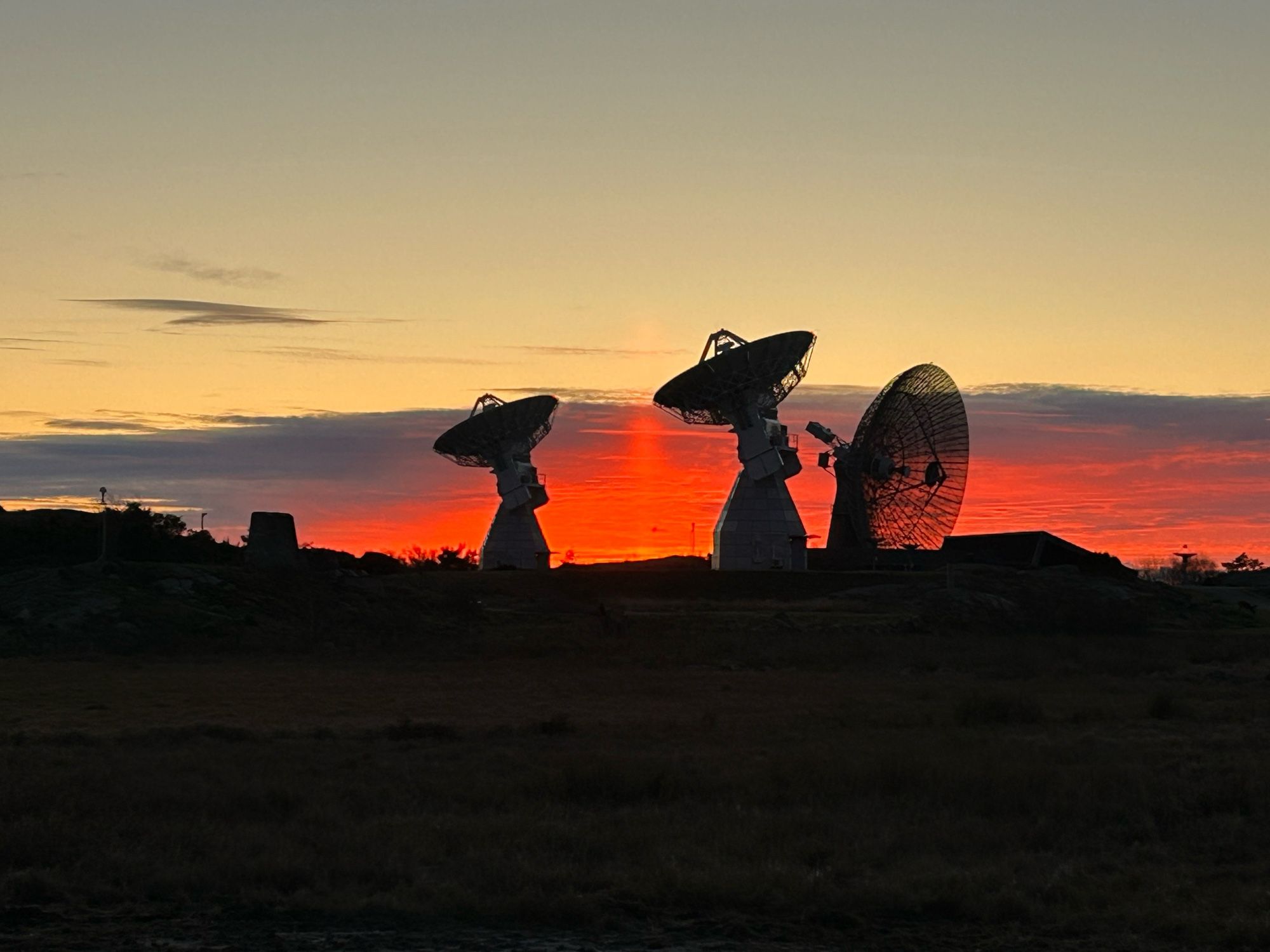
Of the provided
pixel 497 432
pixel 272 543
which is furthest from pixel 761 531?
pixel 272 543

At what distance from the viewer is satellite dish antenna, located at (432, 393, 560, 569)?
111438 millimetres

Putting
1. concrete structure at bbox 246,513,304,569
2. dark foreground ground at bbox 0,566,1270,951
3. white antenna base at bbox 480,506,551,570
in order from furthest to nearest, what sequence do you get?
white antenna base at bbox 480,506,551,570
concrete structure at bbox 246,513,304,569
dark foreground ground at bbox 0,566,1270,951

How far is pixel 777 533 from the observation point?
330 ft

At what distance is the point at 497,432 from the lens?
112m

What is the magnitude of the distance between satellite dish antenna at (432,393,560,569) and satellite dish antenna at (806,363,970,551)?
23746mm

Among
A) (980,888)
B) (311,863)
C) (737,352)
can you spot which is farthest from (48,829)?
(737,352)

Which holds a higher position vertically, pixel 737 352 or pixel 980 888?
pixel 737 352

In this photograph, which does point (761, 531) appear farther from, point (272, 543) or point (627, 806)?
point (627, 806)

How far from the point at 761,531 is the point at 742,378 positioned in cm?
1252

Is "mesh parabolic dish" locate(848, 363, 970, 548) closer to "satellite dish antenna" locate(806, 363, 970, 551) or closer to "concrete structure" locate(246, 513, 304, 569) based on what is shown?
"satellite dish antenna" locate(806, 363, 970, 551)

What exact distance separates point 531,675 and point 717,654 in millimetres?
9607

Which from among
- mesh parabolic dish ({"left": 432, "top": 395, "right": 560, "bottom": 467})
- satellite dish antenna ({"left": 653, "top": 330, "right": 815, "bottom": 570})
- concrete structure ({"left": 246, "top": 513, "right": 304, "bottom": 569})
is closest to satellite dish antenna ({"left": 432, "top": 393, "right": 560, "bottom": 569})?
mesh parabolic dish ({"left": 432, "top": 395, "right": 560, "bottom": 467})

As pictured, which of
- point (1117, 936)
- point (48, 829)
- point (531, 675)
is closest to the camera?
point (1117, 936)

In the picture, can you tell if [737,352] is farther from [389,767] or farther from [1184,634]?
[389,767]
